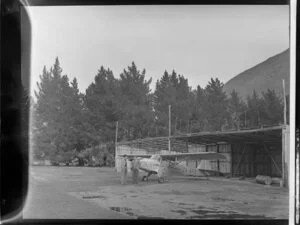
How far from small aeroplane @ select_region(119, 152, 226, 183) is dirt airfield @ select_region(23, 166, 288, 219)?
0.11 m

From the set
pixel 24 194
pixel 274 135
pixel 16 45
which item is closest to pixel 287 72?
pixel 274 135

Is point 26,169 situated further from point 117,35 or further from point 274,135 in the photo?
point 274,135

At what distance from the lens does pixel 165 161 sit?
4.42 metres

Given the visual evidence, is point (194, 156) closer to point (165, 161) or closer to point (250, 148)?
point (165, 161)

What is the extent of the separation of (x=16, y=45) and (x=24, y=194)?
1.61 m

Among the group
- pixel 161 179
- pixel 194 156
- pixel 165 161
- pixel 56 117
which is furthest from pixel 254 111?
pixel 56 117

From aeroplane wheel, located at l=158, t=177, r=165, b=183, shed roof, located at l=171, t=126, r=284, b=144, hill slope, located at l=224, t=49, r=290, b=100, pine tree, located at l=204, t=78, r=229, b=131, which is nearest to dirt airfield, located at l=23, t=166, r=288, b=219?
aeroplane wheel, located at l=158, t=177, r=165, b=183

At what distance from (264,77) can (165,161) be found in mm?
1599

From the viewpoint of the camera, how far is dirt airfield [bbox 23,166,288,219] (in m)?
3.79

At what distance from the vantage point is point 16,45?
356 cm

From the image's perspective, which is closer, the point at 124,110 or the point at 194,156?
the point at 124,110

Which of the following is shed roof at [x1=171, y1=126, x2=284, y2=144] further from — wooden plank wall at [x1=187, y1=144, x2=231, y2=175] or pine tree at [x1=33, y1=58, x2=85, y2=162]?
pine tree at [x1=33, y1=58, x2=85, y2=162]

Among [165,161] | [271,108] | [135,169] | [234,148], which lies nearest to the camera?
[271,108]

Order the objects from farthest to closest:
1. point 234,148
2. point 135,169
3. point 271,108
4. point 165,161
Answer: point 135,169 < point 165,161 < point 234,148 < point 271,108
